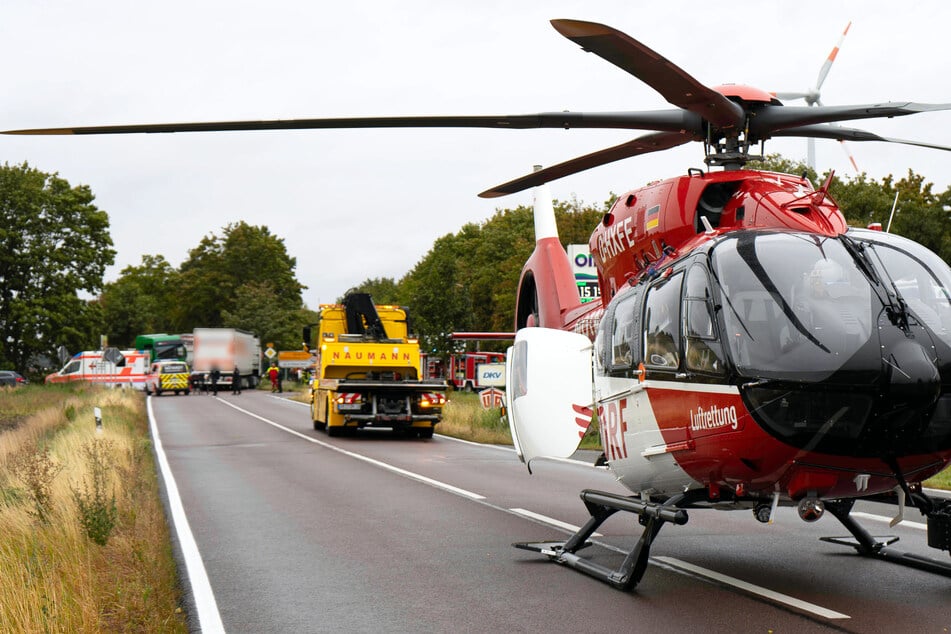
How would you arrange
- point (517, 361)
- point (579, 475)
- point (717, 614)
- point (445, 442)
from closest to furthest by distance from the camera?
1. point (717, 614)
2. point (517, 361)
3. point (579, 475)
4. point (445, 442)


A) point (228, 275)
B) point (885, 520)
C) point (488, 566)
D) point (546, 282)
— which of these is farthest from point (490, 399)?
point (228, 275)

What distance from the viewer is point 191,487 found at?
1491 cm

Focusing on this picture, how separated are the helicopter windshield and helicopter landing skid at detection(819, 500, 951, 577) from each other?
6.75 feet

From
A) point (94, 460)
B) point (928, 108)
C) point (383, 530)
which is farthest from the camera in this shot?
point (94, 460)

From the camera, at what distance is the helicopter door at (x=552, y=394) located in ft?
29.6

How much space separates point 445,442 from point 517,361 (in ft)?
50.0

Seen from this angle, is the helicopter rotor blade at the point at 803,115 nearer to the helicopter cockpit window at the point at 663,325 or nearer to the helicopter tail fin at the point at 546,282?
the helicopter cockpit window at the point at 663,325

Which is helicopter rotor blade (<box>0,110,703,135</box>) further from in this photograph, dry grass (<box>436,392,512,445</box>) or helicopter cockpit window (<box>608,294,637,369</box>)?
dry grass (<box>436,392,512,445</box>)

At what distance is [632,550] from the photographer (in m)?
8.06

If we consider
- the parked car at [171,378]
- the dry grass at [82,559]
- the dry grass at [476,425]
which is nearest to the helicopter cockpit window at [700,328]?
the dry grass at [82,559]

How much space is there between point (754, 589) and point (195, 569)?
4.59m

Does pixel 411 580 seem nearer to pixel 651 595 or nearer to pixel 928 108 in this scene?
pixel 651 595

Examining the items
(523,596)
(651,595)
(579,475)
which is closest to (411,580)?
(523,596)

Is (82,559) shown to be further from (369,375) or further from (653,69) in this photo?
(369,375)
